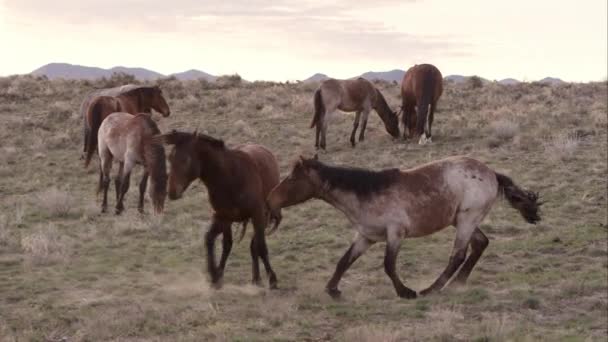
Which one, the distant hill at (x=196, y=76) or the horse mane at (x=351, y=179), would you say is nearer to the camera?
the horse mane at (x=351, y=179)

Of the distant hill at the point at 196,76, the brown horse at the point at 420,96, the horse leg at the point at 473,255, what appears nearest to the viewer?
the horse leg at the point at 473,255

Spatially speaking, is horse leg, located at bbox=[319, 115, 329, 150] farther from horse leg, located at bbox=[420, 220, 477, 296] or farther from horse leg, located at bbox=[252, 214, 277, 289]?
horse leg, located at bbox=[420, 220, 477, 296]

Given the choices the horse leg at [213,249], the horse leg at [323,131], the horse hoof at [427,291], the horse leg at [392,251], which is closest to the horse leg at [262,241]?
the horse leg at [213,249]

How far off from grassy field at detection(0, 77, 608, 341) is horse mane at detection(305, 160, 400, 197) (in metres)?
1.26

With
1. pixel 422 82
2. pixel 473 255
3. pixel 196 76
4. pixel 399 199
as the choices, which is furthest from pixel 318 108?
pixel 196 76

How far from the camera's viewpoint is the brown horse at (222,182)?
7.78m

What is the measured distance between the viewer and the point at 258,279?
29.5 feet

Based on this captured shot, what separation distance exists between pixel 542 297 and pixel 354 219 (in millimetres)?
2393

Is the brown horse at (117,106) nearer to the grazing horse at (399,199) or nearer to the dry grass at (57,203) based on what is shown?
the dry grass at (57,203)

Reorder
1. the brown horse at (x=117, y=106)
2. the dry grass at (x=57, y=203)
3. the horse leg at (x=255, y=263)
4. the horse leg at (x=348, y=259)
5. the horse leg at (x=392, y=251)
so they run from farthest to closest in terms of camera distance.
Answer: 1. the brown horse at (x=117, y=106)
2. the dry grass at (x=57, y=203)
3. the horse leg at (x=255, y=263)
4. the horse leg at (x=348, y=259)
5. the horse leg at (x=392, y=251)

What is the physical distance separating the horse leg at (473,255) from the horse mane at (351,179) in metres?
1.32

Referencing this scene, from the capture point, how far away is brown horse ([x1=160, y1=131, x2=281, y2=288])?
Result: 25.5ft

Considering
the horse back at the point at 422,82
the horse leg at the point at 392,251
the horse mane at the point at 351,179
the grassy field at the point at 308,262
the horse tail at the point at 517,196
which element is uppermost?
the horse back at the point at 422,82

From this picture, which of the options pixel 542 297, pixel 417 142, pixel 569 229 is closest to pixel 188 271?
pixel 542 297
